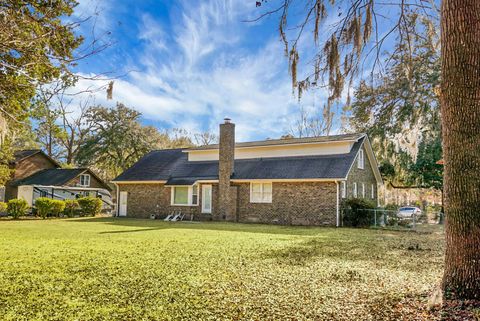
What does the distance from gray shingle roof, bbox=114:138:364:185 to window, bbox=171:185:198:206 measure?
57 cm

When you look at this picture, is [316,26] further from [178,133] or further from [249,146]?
[178,133]

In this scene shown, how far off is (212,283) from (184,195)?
16.4 metres

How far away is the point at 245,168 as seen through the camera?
808 inches

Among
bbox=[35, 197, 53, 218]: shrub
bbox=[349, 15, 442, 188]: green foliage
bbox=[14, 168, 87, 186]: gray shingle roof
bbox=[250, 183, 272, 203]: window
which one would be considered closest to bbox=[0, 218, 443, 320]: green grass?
bbox=[250, 183, 272, 203]: window

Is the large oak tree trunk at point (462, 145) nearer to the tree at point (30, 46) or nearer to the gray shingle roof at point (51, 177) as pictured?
the tree at point (30, 46)

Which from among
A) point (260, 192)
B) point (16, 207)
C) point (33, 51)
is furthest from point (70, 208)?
point (33, 51)

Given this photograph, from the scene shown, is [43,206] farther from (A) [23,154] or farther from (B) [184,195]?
(A) [23,154]

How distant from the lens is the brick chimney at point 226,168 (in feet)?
64.3

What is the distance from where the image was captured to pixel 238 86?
20.4 m

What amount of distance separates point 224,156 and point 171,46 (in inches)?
300

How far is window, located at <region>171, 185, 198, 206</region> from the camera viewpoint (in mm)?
20938

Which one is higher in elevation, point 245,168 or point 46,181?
point 245,168

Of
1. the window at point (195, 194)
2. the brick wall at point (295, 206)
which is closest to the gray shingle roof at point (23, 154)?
the window at point (195, 194)

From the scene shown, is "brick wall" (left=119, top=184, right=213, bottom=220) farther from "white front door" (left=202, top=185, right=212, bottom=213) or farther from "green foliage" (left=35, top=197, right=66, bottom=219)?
"green foliage" (left=35, top=197, right=66, bottom=219)
